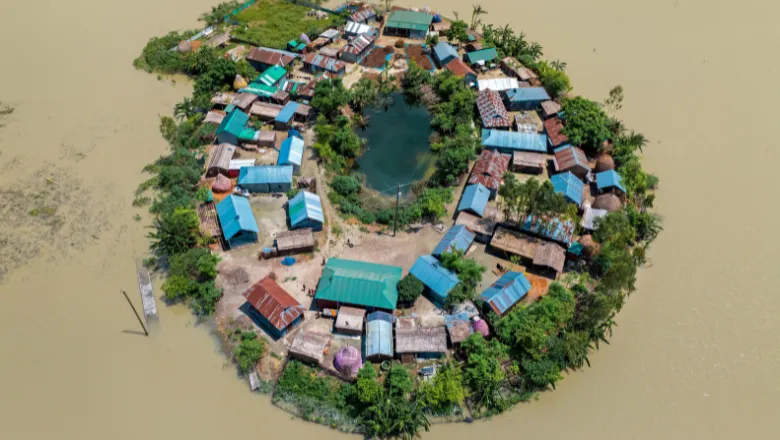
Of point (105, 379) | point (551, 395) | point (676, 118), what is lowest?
point (105, 379)

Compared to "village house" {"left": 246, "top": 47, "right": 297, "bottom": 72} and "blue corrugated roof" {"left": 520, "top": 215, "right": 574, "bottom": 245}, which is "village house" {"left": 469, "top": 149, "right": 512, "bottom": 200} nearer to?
"blue corrugated roof" {"left": 520, "top": 215, "right": 574, "bottom": 245}

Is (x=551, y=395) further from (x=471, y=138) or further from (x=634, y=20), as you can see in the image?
(x=634, y=20)

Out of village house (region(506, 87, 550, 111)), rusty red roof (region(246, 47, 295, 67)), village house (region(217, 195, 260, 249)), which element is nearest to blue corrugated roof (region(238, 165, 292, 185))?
village house (region(217, 195, 260, 249))

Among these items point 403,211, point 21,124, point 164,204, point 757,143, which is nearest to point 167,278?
point 164,204

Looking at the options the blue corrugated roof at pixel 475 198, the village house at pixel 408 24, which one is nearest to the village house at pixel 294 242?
the blue corrugated roof at pixel 475 198

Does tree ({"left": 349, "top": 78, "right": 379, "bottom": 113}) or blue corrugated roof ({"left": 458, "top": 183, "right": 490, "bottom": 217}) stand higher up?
tree ({"left": 349, "top": 78, "right": 379, "bottom": 113})

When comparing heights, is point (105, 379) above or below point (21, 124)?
below

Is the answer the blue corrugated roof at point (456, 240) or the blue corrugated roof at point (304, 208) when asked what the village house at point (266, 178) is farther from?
the blue corrugated roof at point (456, 240)
